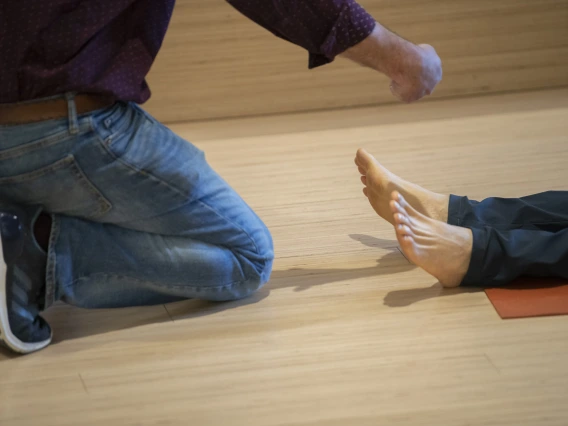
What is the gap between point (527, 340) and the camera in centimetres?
137

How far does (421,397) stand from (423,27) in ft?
7.01

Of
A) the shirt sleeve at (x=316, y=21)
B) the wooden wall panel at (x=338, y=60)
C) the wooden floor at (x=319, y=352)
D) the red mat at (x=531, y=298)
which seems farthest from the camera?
the wooden wall panel at (x=338, y=60)

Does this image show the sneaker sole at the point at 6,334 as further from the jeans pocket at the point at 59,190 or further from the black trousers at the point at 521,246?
the black trousers at the point at 521,246

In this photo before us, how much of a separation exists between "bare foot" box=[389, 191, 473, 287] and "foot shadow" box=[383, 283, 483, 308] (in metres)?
0.04

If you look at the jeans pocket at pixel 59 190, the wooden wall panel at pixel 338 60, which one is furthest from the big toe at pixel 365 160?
the wooden wall panel at pixel 338 60

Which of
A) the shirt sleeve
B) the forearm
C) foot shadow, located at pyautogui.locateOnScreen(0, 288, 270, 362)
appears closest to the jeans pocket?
foot shadow, located at pyautogui.locateOnScreen(0, 288, 270, 362)

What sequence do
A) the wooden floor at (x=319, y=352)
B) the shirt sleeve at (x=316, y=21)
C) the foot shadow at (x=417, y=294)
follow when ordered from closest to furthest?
the wooden floor at (x=319, y=352)
the shirt sleeve at (x=316, y=21)
the foot shadow at (x=417, y=294)

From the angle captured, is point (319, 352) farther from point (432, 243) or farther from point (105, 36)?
point (105, 36)

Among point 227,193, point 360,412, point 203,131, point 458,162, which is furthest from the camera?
point 203,131

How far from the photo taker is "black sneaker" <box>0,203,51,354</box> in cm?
138

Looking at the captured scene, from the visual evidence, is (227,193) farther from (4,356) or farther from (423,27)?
(423,27)

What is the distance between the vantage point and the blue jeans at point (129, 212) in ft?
4.52

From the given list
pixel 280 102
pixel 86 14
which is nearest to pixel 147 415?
pixel 86 14

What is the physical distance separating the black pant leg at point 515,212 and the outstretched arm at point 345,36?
1.10 feet
